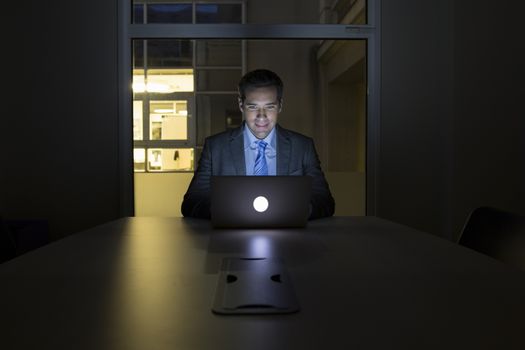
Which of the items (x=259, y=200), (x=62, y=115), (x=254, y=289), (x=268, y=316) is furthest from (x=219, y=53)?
(x=268, y=316)

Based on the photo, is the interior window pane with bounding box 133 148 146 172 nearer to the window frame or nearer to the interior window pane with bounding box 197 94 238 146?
the window frame

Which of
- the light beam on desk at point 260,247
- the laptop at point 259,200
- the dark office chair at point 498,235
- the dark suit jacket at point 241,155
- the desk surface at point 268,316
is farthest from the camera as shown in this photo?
the dark suit jacket at point 241,155

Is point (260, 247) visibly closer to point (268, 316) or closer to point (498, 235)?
point (268, 316)

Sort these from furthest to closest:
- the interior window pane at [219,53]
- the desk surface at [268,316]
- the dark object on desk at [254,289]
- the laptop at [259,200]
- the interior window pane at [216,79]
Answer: the interior window pane at [216,79] < the interior window pane at [219,53] < the laptop at [259,200] < the dark object on desk at [254,289] < the desk surface at [268,316]

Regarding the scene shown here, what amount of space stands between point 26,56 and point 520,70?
4081 millimetres

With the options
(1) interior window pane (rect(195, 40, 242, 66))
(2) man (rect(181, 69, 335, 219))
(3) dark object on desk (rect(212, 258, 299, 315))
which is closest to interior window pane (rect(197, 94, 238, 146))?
(1) interior window pane (rect(195, 40, 242, 66))

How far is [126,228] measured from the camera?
207cm

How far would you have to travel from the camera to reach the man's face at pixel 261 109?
3.46 m

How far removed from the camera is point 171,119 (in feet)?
15.1

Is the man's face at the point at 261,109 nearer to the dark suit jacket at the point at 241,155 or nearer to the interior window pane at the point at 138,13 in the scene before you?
the dark suit jacket at the point at 241,155

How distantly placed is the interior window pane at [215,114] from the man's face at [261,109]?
1.10 metres

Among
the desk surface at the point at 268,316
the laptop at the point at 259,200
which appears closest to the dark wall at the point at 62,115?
the laptop at the point at 259,200

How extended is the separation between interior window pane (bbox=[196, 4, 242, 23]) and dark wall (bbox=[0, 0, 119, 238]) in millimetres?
722

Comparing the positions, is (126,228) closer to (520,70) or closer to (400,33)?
(400,33)
